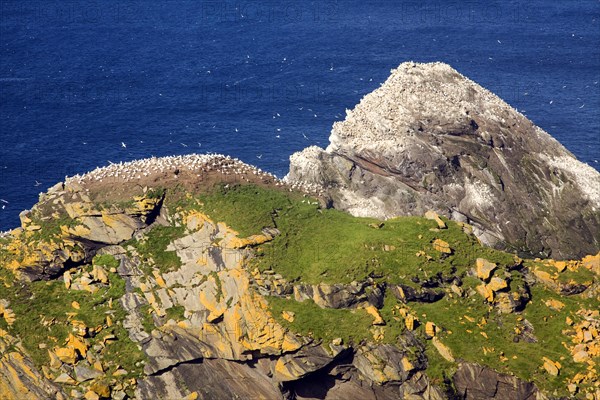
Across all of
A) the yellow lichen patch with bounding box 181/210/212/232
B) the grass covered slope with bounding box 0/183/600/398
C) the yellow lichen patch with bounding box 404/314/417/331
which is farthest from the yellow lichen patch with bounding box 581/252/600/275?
the yellow lichen patch with bounding box 181/210/212/232

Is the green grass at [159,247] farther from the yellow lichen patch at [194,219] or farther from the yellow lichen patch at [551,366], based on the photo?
the yellow lichen patch at [551,366]

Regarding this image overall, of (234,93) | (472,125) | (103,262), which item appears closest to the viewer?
(103,262)

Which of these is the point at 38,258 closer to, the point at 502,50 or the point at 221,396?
the point at 221,396

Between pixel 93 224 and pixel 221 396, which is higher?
pixel 93 224

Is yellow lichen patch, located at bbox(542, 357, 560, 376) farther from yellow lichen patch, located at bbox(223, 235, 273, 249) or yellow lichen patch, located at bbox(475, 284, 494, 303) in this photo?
yellow lichen patch, located at bbox(223, 235, 273, 249)

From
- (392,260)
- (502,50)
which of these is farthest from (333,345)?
(502,50)

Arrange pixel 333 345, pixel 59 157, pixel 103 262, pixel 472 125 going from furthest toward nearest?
pixel 59 157 → pixel 472 125 → pixel 103 262 → pixel 333 345

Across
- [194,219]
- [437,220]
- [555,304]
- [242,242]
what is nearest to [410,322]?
[437,220]
